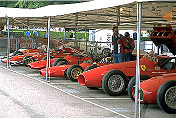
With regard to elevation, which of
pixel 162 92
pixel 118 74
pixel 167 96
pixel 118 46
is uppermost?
pixel 118 46

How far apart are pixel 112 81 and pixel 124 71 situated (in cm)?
52

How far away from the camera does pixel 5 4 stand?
50938 mm

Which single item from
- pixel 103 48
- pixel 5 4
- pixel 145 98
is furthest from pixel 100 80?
pixel 5 4

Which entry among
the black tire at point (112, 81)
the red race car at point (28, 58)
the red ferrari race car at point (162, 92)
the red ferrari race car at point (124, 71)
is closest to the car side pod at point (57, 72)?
the red ferrari race car at point (124, 71)

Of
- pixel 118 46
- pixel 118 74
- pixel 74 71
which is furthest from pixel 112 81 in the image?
pixel 74 71

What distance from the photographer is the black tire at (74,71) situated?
12844 millimetres

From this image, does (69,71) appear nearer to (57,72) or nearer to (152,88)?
(57,72)

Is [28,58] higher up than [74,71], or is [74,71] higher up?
[28,58]

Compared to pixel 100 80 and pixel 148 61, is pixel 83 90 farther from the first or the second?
pixel 148 61

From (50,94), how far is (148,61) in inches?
118

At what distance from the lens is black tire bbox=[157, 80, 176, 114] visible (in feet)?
25.1

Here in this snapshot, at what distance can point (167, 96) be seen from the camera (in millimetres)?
7738

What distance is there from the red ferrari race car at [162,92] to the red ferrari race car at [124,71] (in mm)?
1538

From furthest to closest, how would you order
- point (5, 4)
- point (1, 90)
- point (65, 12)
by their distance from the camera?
point (5, 4) < point (65, 12) < point (1, 90)
